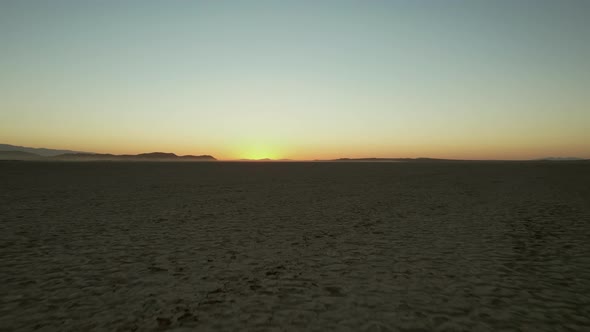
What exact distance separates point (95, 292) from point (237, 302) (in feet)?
9.71

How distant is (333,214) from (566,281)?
9.54m

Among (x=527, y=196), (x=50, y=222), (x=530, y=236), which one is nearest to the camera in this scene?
(x=530, y=236)

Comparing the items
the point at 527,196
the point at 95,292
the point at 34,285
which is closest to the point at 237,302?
the point at 95,292

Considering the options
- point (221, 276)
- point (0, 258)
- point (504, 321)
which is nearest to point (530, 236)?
point (504, 321)

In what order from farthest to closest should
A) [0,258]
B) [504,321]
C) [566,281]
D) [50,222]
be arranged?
[50,222] → [0,258] → [566,281] → [504,321]

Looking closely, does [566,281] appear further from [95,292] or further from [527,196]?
[527,196]

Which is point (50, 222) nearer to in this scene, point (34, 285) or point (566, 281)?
point (34, 285)

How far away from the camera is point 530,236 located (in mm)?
11164

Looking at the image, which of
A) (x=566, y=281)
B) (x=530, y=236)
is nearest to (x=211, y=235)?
(x=566, y=281)

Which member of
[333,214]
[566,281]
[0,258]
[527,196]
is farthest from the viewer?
[527,196]

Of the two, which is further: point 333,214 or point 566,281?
point 333,214

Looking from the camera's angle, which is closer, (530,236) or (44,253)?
(44,253)

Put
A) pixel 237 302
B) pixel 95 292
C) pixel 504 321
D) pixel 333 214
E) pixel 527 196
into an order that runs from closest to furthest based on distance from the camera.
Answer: pixel 504 321 → pixel 237 302 → pixel 95 292 → pixel 333 214 → pixel 527 196

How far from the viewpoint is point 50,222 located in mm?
13297
